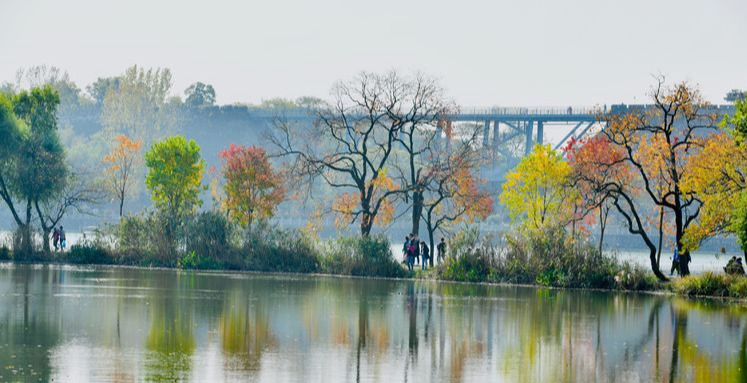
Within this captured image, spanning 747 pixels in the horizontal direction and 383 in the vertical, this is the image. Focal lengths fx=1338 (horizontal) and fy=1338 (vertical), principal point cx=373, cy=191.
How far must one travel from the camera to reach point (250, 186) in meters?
64.1

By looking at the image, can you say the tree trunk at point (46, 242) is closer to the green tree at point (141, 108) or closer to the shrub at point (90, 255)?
the shrub at point (90, 255)

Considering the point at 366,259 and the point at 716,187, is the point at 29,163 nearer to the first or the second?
the point at 366,259

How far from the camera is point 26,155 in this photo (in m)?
63.8

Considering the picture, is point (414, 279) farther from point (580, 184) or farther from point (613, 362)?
point (613, 362)

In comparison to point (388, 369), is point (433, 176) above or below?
above

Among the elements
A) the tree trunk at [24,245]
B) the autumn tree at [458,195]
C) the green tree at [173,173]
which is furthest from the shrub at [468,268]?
the tree trunk at [24,245]

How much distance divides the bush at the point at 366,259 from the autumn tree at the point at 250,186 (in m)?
9.54

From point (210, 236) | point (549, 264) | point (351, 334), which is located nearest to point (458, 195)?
point (210, 236)

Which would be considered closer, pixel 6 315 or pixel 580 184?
pixel 6 315

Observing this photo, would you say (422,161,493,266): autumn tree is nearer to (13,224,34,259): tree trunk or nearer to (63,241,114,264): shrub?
(63,241,114,264): shrub

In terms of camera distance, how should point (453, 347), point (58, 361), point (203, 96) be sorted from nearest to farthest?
point (58, 361), point (453, 347), point (203, 96)

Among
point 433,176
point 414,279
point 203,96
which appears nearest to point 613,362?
point 414,279

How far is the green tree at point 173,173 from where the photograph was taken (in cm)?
6481

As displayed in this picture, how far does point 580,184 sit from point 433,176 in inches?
278
